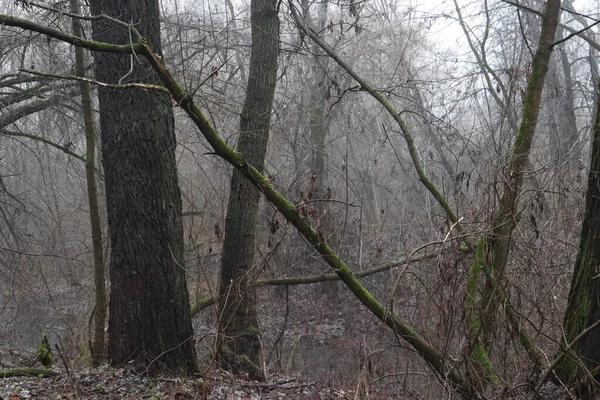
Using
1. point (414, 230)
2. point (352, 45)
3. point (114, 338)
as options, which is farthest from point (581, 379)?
point (352, 45)

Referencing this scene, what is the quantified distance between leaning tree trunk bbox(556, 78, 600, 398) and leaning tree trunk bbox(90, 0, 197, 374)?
319cm

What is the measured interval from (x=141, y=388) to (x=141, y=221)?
4.67 ft

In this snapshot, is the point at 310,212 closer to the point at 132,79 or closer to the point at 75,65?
the point at 132,79

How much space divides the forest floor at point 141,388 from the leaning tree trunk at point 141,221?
0.89 ft

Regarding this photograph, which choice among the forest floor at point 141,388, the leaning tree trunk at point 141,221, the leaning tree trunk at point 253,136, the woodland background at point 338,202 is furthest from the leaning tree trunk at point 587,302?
the leaning tree trunk at point 253,136

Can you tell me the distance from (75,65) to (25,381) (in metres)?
4.05

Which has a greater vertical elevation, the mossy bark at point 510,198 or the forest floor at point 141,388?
the mossy bark at point 510,198

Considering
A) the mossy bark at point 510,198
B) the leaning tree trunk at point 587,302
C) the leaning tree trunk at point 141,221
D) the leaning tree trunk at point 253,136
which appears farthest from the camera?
the leaning tree trunk at point 253,136

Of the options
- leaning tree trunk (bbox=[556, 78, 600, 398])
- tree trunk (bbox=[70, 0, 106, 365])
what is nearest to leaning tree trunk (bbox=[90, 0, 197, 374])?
tree trunk (bbox=[70, 0, 106, 365])

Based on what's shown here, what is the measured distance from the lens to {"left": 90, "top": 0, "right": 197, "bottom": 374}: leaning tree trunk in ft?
18.2

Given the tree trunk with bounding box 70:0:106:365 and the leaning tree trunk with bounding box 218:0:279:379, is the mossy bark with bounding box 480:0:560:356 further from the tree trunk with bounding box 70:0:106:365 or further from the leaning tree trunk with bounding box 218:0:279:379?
the tree trunk with bounding box 70:0:106:365

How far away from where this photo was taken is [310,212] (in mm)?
4871

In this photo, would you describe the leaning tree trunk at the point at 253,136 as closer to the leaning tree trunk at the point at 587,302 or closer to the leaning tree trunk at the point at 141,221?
the leaning tree trunk at the point at 141,221

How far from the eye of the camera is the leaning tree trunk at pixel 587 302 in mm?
3840
